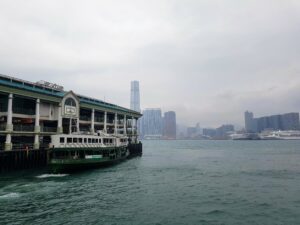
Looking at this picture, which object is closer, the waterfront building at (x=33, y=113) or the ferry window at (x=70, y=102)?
the waterfront building at (x=33, y=113)

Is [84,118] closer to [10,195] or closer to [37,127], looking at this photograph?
[37,127]

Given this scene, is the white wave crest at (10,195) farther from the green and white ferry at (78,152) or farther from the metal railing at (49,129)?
the metal railing at (49,129)

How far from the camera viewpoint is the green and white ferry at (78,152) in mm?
40094

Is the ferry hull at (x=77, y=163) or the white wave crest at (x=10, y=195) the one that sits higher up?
the ferry hull at (x=77, y=163)

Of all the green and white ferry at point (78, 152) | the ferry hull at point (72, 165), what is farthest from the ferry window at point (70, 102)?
the ferry hull at point (72, 165)

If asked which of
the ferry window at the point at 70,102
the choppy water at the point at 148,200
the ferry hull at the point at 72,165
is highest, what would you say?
the ferry window at the point at 70,102

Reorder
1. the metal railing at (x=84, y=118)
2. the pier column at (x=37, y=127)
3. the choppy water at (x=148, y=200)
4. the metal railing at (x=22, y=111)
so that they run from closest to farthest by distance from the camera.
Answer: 1. the choppy water at (x=148, y=200)
2. the pier column at (x=37, y=127)
3. the metal railing at (x=22, y=111)
4. the metal railing at (x=84, y=118)

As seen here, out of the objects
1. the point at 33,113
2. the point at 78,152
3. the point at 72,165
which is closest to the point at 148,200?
the point at 72,165

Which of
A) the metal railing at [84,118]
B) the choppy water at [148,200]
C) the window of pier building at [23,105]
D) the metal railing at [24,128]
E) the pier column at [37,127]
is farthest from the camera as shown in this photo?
the metal railing at [84,118]

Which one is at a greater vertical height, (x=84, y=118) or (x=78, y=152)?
(x=84, y=118)

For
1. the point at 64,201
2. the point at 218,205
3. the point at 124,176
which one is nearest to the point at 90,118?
the point at 124,176

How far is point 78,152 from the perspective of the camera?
43250mm

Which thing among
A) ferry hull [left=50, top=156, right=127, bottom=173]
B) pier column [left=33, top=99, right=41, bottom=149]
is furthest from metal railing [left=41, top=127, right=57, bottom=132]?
ferry hull [left=50, top=156, right=127, bottom=173]

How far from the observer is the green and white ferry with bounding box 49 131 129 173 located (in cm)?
4009
